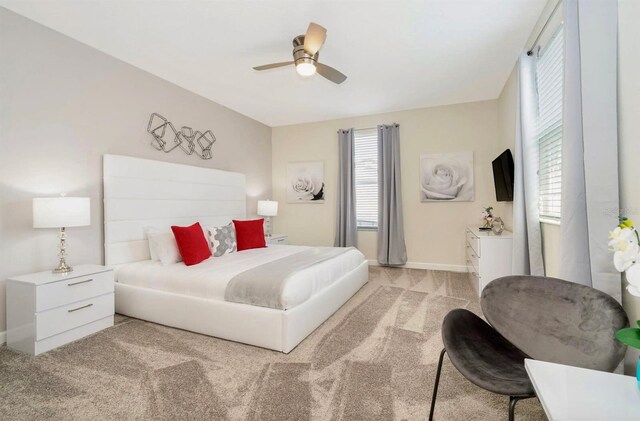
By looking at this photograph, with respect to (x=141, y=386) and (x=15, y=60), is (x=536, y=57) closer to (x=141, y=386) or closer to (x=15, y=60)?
(x=141, y=386)

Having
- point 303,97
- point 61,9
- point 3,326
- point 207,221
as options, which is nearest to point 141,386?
point 3,326

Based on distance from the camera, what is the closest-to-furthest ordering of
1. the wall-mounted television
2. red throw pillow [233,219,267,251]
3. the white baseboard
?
the wall-mounted television < red throw pillow [233,219,267,251] < the white baseboard

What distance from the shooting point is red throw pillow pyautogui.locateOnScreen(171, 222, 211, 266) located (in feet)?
9.94

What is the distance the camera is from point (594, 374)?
3.26 ft

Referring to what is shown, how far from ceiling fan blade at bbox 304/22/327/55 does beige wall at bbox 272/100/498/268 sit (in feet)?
9.60

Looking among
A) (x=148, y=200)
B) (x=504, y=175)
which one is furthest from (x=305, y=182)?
(x=504, y=175)

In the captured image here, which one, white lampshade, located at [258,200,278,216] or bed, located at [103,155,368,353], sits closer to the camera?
bed, located at [103,155,368,353]

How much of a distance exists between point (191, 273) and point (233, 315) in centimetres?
62

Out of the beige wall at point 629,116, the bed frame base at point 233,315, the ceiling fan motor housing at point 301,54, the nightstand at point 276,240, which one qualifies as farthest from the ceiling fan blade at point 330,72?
the nightstand at point 276,240

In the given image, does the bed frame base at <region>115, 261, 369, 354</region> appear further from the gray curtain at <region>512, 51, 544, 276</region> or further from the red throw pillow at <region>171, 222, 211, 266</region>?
the gray curtain at <region>512, 51, 544, 276</region>

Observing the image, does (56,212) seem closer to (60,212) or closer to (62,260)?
(60,212)

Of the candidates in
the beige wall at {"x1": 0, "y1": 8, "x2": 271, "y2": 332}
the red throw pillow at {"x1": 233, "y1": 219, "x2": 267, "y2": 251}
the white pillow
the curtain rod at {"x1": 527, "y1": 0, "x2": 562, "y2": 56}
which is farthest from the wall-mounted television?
the beige wall at {"x1": 0, "y1": 8, "x2": 271, "y2": 332}

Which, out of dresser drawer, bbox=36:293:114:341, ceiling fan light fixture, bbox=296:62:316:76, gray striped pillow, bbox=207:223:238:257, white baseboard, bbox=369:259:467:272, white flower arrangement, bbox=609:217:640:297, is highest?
ceiling fan light fixture, bbox=296:62:316:76

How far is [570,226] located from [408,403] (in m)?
1.32
